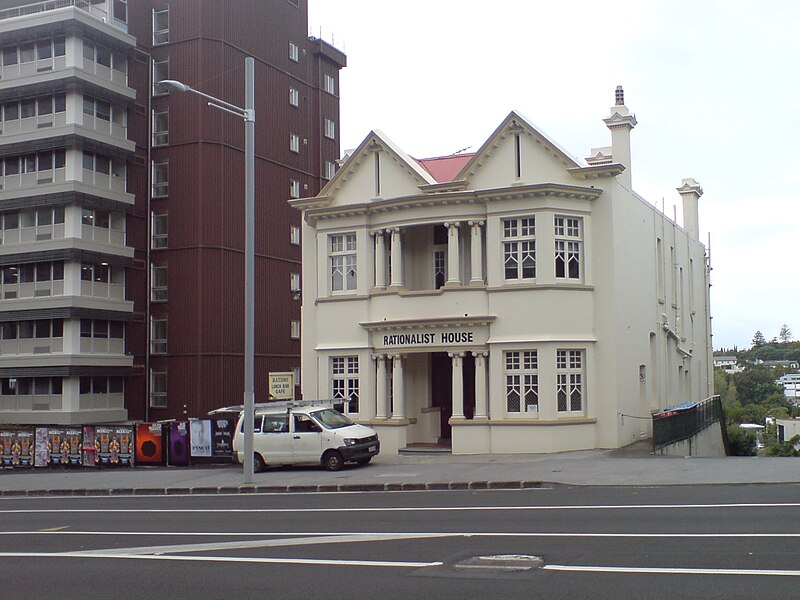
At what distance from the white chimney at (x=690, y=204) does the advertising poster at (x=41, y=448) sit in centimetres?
2772

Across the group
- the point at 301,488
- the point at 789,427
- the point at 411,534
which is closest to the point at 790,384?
the point at 789,427

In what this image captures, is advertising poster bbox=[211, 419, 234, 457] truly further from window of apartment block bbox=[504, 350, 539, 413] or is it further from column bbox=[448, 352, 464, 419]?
window of apartment block bbox=[504, 350, 539, 413]

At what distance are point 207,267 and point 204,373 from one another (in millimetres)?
5199

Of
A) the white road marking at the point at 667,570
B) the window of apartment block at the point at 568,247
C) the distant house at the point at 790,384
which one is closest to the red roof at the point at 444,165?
the window of apartment block at the point at 568,247

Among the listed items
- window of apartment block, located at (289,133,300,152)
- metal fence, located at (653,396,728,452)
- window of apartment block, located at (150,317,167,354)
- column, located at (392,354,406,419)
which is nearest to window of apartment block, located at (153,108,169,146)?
window of apartment block, located at (289,133,300,152)

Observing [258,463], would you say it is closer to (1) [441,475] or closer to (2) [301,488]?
(2) [301,488]

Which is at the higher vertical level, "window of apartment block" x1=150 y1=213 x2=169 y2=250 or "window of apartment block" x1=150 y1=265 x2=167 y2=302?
"window of apartment block" x1=150 y1=213 x2=169 y2=250

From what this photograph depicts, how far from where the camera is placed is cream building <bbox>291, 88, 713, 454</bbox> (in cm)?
2698

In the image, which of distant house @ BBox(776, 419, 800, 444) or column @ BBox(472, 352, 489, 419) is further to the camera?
distant house @ BBox(776, 419, 800, 444)

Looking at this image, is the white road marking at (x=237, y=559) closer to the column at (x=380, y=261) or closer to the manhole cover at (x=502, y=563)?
the manhole cover at (x=502, y=563)

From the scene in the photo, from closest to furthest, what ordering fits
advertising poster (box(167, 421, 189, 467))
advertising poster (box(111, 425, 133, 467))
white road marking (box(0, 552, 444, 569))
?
white road marking (box(0, 552, 444, 569)) < advertising poster (box(167, 421, 189, 467)) < advertising poster (box(111, 425, 133, 467))

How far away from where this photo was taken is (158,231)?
47.4m

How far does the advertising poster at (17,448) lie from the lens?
104 ft

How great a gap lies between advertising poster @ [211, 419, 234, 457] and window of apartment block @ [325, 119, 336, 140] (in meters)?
29.5
